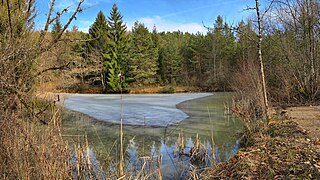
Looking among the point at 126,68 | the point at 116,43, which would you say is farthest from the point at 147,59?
the point at 116,43

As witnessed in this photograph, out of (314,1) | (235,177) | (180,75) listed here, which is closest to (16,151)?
(235,177)

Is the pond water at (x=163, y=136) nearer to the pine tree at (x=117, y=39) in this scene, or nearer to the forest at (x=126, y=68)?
the forest at (x=126, y=68)

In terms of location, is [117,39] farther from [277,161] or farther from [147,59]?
[277,161]

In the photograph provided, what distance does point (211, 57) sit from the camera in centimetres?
3272

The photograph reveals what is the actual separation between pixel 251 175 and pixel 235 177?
0.22 m

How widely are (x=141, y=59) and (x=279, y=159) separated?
2637 cm

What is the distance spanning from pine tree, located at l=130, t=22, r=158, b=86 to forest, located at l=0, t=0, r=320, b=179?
0.12m

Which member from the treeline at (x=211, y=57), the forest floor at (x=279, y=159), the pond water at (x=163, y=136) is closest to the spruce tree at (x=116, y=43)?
the treeline at (x=211, y=57)

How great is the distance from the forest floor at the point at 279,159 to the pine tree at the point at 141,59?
24.2 meters

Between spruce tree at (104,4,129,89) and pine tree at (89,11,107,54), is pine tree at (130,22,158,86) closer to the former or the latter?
→ spruce tree at (104,4,129,89)

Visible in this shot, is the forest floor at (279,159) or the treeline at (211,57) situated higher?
the treeline at (211,57)

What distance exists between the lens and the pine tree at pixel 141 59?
95.5 ft

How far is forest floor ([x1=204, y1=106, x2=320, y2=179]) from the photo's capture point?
328 cm

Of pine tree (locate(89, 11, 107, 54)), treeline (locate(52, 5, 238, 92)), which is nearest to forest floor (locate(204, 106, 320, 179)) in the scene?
treeline (locate(52, 5, 238, 92))
